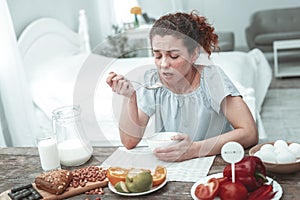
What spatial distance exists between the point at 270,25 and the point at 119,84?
17.0 ft

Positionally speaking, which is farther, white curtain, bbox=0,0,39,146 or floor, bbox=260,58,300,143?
floor, bbox=260,58,300,143

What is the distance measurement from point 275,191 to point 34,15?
116 inches

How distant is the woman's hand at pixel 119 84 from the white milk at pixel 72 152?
0.81 feet

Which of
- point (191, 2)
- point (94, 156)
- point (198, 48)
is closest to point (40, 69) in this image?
point (94, 156)

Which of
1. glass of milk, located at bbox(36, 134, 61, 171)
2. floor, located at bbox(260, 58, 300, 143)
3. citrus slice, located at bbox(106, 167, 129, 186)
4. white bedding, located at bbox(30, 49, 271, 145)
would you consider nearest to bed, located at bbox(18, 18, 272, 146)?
white bedding, located at bbox(30, 49, 271, 145)

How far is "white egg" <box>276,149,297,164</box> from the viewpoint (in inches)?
50.1

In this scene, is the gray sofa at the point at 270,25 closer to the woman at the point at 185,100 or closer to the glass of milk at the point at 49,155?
the woman at the point at 185,100

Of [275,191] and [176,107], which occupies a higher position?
[176,107]

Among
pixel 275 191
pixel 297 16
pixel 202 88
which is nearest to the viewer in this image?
pixel 275 191

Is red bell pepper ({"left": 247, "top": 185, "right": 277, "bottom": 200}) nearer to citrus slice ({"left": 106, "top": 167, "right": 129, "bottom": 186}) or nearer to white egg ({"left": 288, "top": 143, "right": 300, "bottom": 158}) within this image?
white egg ({"left": 288, "top": 143, "right": 300, "bottom": 158})

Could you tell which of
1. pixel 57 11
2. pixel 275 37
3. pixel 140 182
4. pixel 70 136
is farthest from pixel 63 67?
pixel 275 37

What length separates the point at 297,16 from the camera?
19.9ft

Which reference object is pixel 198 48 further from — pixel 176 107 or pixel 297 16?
pixel 297 16

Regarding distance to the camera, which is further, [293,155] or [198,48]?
[198,48]
